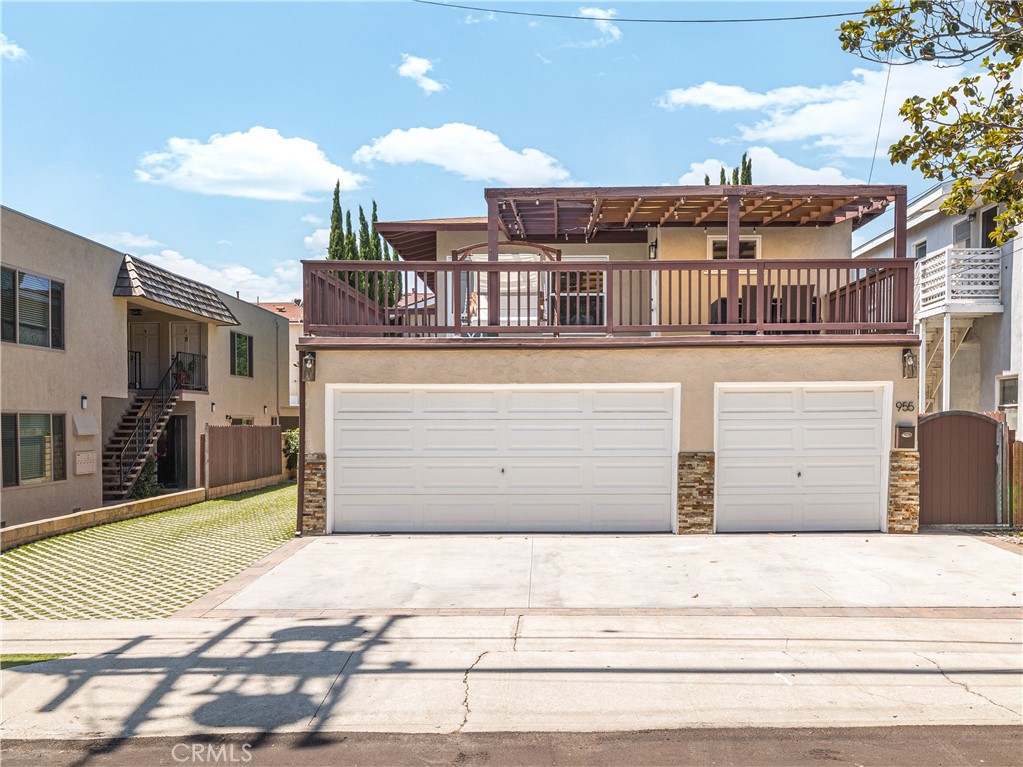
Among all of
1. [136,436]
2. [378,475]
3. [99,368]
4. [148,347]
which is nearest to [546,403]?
[378,475]

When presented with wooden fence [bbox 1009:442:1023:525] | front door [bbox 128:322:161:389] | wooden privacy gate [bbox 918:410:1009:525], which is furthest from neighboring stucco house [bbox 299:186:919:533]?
front door [bbox 128:322:161:389]

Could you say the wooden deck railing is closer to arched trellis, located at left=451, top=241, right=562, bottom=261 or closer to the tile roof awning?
arched trellis, located at left=451, top=241, right=562, bottom=261

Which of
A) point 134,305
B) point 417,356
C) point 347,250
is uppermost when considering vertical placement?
point 347,250

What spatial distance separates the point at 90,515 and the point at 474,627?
31.0 ft

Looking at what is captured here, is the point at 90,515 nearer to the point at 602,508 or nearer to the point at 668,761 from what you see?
the point at 602,508

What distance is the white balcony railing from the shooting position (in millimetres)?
16609

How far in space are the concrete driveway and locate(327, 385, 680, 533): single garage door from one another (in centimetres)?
38

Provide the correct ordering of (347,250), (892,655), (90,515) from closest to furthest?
(892,655)
(90,515)
(347,250)

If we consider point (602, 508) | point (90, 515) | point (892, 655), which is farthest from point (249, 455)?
point (892, 655)

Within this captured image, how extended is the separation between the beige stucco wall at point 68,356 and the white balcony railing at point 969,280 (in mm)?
19767

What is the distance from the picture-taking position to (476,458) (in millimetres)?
10914

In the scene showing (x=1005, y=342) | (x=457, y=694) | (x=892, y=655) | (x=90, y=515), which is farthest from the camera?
(x=1005, y=342)

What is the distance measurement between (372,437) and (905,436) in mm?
8103

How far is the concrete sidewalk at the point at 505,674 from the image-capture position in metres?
4.73
